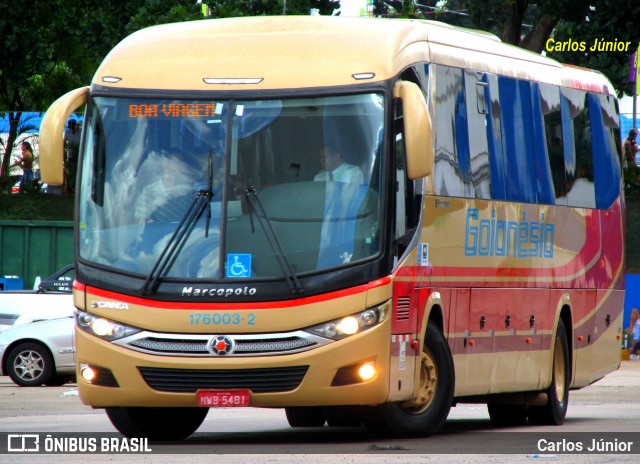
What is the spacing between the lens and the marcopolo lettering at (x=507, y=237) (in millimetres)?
14195

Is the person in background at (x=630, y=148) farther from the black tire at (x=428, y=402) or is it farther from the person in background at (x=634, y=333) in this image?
the black tire at (x=428, y=402)

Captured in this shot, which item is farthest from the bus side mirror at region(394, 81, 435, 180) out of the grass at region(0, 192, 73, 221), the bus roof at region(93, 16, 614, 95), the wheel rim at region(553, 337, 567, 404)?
the grass at region(0, 192, 73, 221)

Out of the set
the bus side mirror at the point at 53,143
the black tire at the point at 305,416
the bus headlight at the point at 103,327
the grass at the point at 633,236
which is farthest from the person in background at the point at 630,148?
the bus headlight at the point at 103,327

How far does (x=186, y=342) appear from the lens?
12.0 metres

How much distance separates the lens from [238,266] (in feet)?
39.7

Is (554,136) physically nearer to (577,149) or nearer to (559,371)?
(577,149)

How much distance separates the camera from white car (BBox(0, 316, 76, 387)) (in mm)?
25516

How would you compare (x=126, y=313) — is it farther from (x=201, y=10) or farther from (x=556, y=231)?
(x=201, y=10)

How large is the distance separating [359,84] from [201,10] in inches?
981

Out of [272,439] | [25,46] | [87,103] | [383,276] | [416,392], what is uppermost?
[87,103]

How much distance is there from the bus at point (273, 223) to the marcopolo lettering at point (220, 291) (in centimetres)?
2

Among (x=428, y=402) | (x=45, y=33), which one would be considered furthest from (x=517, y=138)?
(x=45, y=33)

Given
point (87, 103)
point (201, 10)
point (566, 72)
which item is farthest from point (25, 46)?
Answer: point (87, 103)

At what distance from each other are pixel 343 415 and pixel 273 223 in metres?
2.29
